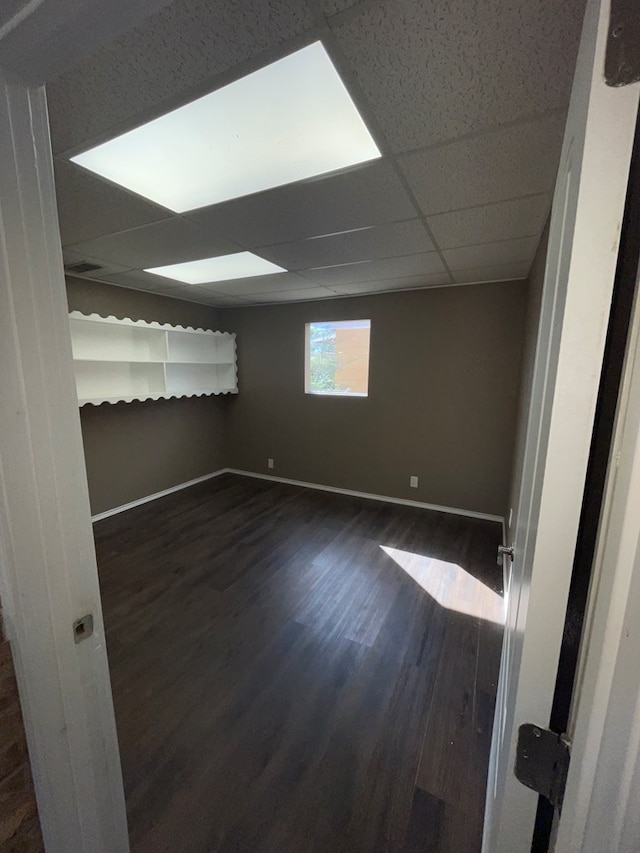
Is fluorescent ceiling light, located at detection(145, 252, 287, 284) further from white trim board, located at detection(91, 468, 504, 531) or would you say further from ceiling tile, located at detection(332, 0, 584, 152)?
white trim board, located at detection(91, 468, 504, 531)

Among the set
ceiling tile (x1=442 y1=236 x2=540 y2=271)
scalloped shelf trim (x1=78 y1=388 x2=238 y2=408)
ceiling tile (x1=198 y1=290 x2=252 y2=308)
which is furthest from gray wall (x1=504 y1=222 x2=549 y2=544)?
scalloped shelf trim (x1=78 y1=388 x2=238 y2=408)

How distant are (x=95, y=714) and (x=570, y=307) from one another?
1218 mm

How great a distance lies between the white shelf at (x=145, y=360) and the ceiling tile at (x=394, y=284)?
6.22 feet

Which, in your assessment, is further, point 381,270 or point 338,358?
point 338,358

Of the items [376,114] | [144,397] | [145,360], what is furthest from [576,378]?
[145,360]

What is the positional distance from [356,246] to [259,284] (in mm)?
1399

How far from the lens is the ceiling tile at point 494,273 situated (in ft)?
9.52

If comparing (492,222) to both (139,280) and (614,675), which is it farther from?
(139,280)

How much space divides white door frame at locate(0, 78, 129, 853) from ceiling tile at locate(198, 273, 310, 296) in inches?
102

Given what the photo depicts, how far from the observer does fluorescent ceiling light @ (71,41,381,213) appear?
106 centimetres

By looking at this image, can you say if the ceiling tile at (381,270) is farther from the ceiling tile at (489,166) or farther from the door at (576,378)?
the door at (576,378)

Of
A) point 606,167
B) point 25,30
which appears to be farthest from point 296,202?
point 606,167

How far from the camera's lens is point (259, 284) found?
343 centimetres

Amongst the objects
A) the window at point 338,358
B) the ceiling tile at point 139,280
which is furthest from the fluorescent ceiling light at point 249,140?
the window at point 338,358
